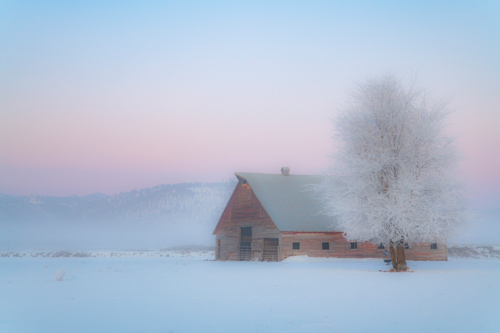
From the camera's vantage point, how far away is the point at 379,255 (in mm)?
39281

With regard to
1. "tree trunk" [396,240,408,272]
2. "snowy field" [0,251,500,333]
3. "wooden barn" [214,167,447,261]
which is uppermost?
"wooden barn" [214,167,447,261]

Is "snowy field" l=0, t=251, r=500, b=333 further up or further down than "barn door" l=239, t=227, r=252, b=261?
further down

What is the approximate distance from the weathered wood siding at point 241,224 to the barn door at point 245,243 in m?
0.50

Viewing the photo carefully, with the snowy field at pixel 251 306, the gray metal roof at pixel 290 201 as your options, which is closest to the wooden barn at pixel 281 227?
the gray metal roof at pixel 290 201

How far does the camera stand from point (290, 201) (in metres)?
41.0

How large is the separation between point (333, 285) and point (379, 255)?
21.6 meters

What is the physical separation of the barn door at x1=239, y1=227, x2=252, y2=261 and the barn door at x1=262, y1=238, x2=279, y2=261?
2.85 m

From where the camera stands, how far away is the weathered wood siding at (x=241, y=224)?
39.8 meters

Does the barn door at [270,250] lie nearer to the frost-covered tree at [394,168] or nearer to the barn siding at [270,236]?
the barn siding at [270,236]

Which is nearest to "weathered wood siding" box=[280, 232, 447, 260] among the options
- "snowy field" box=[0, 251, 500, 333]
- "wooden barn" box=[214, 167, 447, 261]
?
"wooden barn" box=[214, 167, 447, 261]

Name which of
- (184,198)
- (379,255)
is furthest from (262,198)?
(184,198)

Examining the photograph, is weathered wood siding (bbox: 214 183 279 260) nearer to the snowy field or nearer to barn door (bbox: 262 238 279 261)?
barn door (bbox: 262 238 279 261)

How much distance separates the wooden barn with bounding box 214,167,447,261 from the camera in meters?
37.8

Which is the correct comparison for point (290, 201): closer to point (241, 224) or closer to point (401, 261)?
point (241, 224)
